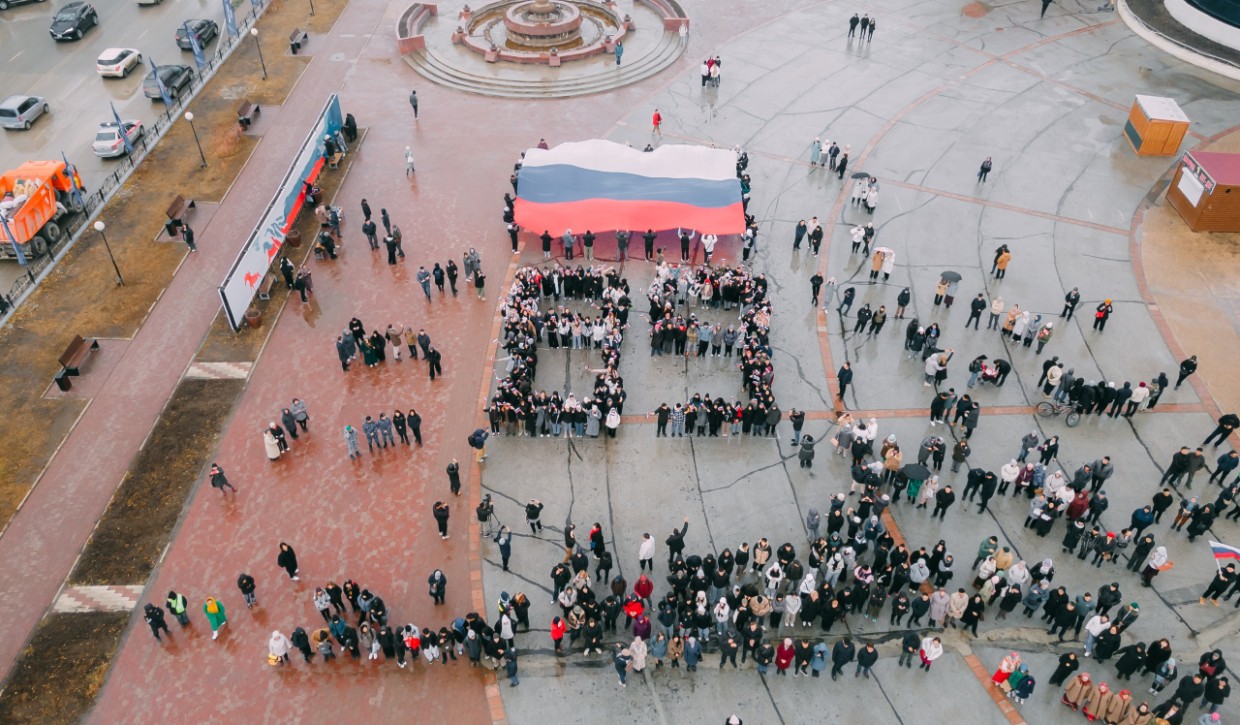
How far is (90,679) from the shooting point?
18.6 metres

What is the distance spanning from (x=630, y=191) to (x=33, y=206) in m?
20.2

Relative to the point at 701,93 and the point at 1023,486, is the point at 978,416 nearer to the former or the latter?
the point at 1023,486

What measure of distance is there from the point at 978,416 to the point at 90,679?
21687mm

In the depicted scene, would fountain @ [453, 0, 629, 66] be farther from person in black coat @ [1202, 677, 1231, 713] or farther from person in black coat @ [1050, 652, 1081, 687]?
person in black coat @ [1202, 677, 1231, 713]

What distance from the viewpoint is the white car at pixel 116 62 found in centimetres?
4019

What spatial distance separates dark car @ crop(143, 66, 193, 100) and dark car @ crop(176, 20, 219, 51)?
3007 mm

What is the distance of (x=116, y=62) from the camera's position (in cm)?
4031

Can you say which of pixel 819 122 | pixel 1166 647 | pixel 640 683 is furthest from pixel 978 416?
pixel 819 122

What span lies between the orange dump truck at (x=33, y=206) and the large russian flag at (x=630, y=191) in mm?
16325

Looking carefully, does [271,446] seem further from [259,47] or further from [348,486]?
[259,47]

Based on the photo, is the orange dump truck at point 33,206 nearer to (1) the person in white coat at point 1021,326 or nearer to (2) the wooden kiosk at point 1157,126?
(1) the person in white coat at point 1021,326

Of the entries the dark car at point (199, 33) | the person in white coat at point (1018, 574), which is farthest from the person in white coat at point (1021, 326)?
the dark car at point (199, 33)

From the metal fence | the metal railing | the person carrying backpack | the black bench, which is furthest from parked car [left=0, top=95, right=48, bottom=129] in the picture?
the metal railing

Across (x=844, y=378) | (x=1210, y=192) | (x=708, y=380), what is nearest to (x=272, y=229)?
(x=708, y=380)
